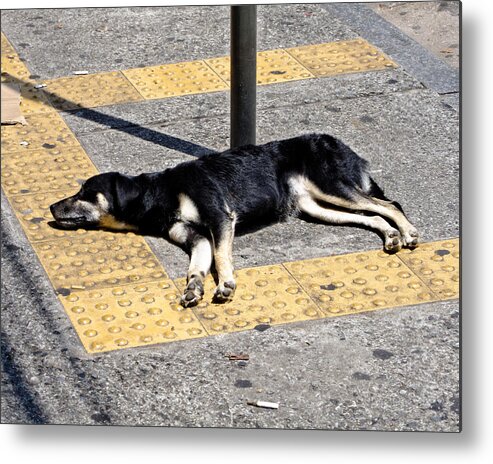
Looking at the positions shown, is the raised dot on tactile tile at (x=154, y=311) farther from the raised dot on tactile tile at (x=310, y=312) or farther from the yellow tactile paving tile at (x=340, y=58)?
the yellow tactile paving tile at (x=340, y=58)

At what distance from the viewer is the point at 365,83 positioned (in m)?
6.51

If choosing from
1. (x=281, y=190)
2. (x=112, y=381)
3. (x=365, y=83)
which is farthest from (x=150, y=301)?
(x=365, y=83)

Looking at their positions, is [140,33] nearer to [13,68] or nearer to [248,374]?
[13,68]

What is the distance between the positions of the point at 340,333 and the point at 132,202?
1220 mm

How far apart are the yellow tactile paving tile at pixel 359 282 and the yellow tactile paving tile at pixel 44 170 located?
101 centimetres

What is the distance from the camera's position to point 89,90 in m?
6.28

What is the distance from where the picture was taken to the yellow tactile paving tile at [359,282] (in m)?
5.75

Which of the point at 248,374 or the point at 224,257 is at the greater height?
the point at 224,257

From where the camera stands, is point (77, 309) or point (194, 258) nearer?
point (77, 309)

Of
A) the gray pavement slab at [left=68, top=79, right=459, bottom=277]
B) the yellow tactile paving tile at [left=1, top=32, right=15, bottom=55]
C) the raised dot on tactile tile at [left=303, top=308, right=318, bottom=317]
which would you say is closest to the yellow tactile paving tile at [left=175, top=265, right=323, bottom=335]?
the raised dot on tactile tile at [left=303, top=308, right=318, bottom=317]

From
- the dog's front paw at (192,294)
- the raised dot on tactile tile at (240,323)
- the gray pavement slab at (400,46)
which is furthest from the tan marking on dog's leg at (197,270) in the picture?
the gray pavement slab at (400,46)

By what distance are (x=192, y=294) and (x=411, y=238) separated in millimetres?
997

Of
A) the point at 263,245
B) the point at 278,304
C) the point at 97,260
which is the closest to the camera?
the point at 278,304

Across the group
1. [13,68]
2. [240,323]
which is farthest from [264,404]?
[13,68]
